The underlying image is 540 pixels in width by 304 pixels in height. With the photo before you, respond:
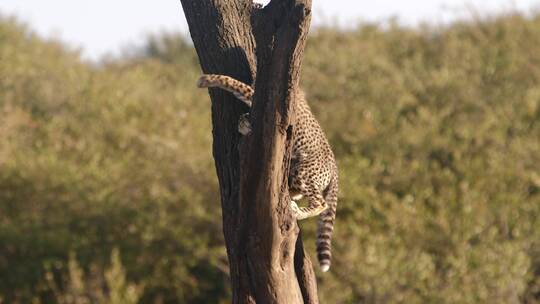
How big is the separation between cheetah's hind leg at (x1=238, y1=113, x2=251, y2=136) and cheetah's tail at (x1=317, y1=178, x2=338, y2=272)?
127 centimetres

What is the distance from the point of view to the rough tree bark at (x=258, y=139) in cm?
437

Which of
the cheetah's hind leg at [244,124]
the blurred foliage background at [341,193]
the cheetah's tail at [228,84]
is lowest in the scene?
the blurred foliage background at [341,193]

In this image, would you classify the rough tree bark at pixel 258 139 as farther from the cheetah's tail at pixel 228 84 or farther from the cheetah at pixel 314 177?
the cheetah at pixel 314 177

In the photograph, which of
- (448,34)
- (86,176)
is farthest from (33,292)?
(448,34)

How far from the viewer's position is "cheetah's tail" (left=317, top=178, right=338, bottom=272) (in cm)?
607

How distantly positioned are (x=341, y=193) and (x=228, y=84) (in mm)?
6285

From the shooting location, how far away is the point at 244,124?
16.2 ft

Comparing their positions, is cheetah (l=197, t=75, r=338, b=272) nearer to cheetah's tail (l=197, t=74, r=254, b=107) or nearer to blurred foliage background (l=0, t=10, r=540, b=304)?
cheetah's tail (l=197, t=74, r=254, b=107)

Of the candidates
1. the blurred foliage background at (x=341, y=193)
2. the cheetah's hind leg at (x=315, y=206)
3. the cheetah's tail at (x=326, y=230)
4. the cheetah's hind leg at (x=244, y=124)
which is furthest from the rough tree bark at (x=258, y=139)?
the blurred foliage background at (x=341, y=193)

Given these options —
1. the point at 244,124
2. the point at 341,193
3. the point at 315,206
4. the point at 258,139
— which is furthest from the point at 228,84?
the point at 341,193

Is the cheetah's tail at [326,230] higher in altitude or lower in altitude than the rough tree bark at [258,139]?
lower

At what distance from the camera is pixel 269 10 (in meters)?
4.45

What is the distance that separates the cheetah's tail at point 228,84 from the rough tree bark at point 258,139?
0.31ft

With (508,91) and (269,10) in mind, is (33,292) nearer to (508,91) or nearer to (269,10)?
(508,91)
